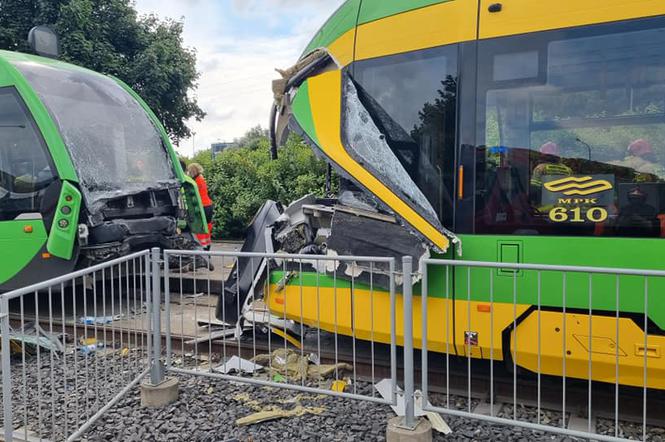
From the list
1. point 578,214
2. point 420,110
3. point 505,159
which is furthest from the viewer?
point 420,110

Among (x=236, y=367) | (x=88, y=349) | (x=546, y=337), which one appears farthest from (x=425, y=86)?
(x=88, y=349)

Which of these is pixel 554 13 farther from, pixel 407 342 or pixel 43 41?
pixel 43 41

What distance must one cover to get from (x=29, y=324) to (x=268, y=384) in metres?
4.03

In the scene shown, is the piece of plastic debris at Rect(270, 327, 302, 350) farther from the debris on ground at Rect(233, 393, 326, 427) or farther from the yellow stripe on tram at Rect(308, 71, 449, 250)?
the yellow stripe on tram at Rect(308, 71, 449, 250)

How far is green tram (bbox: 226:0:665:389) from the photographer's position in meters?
3.65

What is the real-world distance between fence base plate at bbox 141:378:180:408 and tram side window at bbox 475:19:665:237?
281cm

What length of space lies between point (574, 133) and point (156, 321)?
353cm

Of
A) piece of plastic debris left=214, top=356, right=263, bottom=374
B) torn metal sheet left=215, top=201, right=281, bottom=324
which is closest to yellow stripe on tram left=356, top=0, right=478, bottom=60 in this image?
torn metal sheet left=215, top=201, right=281, bottom=324

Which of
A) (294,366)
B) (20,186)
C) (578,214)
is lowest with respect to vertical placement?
(294,366)

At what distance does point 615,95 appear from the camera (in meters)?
3.73

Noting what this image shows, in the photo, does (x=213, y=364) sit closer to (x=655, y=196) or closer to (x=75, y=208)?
(x=75, y=208)

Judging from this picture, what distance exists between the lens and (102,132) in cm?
725

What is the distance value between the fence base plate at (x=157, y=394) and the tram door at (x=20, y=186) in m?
3.21

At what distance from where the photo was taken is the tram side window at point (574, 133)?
363 centimetres
